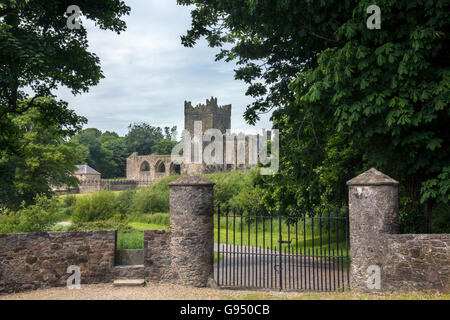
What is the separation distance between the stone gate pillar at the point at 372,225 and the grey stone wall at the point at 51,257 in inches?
218

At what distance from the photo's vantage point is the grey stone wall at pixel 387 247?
7215 mm

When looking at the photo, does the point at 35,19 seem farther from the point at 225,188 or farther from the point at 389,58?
the point at 225,188

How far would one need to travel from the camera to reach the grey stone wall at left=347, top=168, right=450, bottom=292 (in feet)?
23.7

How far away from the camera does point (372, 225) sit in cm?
791

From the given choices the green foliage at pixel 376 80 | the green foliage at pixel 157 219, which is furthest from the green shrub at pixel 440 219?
the green foliage at pixel 157 219

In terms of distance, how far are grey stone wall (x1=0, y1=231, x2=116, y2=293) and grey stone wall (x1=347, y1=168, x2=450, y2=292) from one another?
18.3ft

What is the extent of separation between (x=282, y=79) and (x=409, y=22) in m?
4.80

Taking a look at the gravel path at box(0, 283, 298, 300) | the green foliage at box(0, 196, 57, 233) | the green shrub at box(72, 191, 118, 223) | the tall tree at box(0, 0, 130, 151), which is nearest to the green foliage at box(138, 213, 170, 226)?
the green shrub at box(72, 191, 118, 223)

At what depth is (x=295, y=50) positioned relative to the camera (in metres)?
10.7

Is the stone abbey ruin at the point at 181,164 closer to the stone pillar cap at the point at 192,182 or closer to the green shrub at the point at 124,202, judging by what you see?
the green shrub at the point at 124,202

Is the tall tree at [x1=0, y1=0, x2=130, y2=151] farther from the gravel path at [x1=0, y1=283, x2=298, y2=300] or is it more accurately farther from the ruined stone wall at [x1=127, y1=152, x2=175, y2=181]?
the ruined stone wall at [x1=127, y1=152, x2=175, y2=181]

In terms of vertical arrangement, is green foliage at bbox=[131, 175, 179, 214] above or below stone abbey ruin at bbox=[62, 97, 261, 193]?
below

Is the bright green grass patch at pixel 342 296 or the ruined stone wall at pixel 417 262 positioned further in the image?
the ruined stone wall at pixel 417 262

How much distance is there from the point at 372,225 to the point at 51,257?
280 inches
